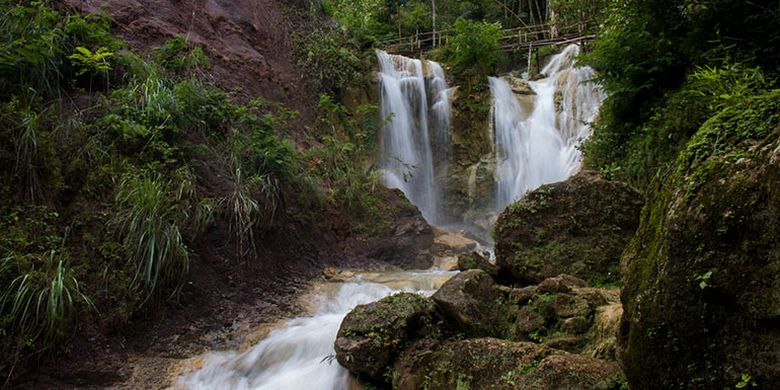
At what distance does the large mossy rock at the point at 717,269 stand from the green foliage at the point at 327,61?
11.2 m

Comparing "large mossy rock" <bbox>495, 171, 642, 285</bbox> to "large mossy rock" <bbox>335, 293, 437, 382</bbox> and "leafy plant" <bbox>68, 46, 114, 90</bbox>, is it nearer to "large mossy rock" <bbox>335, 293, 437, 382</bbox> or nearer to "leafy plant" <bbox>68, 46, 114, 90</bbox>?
"large mossy rock" <bbox>335, 293, 437, 382</bbox>

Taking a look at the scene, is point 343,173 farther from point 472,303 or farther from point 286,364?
point 472,303

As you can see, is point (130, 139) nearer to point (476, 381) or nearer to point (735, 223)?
point (476, 381)

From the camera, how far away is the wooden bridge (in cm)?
1800

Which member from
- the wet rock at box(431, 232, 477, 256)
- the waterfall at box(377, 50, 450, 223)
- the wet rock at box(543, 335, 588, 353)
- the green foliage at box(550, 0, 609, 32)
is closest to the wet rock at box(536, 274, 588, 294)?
the wet rock at box(543, 335, 588, 353)

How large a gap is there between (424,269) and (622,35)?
5.00m

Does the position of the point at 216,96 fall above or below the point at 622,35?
below

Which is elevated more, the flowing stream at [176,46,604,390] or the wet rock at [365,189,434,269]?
the flowing stream at [176,46,604,390]

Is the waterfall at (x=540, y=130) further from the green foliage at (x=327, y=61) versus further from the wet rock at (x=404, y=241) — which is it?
the green foliage at (x=327, y=61)

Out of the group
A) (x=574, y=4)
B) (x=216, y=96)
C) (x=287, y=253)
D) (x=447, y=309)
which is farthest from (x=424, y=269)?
(x=574, y=4)

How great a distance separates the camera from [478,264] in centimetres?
588

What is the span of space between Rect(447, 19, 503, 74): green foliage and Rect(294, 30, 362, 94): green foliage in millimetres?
3531

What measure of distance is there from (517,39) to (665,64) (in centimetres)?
1558

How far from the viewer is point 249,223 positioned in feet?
21.0
